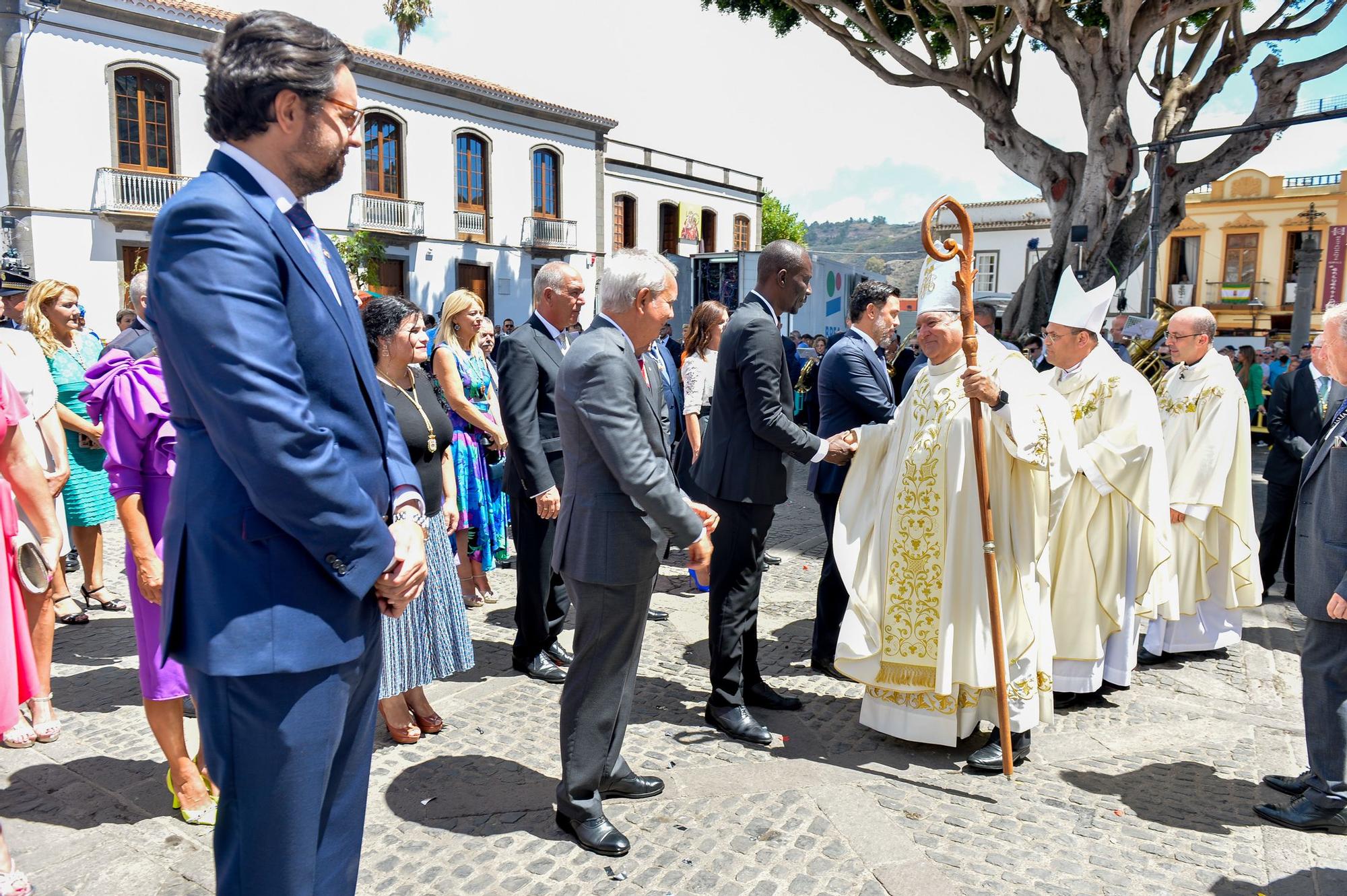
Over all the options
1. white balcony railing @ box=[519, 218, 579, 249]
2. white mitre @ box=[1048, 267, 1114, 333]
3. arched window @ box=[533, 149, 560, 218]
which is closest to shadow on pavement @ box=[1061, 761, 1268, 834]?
white mitre @ box=[1048, 267, 1114, 333]

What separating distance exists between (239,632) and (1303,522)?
11.8 feet

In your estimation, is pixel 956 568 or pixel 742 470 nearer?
pixel 956 568

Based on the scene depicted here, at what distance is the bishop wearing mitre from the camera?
376 centimetres

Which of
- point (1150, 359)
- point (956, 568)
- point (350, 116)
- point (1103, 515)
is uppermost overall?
point (350, 116)

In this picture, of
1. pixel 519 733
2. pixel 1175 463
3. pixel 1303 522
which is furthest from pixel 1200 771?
pixel 519 733

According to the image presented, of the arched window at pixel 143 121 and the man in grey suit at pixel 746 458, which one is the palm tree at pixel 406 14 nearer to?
the arched window at pixel 143 121

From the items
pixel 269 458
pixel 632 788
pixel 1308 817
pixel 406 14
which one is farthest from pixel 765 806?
pixel 406 14

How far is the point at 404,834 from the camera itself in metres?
3.13

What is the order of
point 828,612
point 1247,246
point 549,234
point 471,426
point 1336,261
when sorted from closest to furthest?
point 828,612, point 471,426, point 549,234, point 1336,261, point 1247,246

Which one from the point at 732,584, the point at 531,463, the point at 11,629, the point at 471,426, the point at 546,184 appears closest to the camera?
the point at 11,629

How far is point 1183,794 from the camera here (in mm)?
3594

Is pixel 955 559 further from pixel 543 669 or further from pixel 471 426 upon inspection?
pixel 471 426

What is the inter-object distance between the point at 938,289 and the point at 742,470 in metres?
1.18

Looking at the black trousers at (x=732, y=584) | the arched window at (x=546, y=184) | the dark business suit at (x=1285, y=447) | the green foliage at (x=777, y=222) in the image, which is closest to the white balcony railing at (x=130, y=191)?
the arched window at (x=546, y=184)
